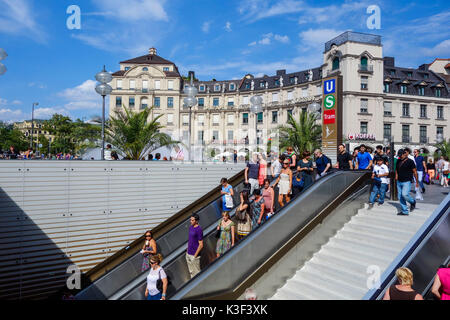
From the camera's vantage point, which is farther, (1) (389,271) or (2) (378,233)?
(2) (378,233)

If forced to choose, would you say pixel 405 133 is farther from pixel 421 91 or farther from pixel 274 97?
pixel 274 97

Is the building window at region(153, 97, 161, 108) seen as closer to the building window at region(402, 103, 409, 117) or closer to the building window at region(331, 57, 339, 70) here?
the building window at region(331, 57, 339, 70)

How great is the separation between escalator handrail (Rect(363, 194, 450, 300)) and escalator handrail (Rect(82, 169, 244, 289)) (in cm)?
664

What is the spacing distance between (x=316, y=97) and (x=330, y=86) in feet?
110

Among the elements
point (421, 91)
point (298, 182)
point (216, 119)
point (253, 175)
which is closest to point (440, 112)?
point (421, 91)

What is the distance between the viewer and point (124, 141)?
1301 centimetres

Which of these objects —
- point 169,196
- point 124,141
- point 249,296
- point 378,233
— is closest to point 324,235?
point 378,233

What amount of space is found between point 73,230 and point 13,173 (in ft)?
7.56

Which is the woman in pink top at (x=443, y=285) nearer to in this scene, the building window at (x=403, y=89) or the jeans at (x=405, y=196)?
the jeans at (x=405, y=196)

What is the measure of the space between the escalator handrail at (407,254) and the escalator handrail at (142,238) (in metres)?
6.64

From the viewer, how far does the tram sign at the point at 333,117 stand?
12109 mm

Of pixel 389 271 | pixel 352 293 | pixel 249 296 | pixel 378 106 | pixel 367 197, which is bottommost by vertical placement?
pixel 352 293
